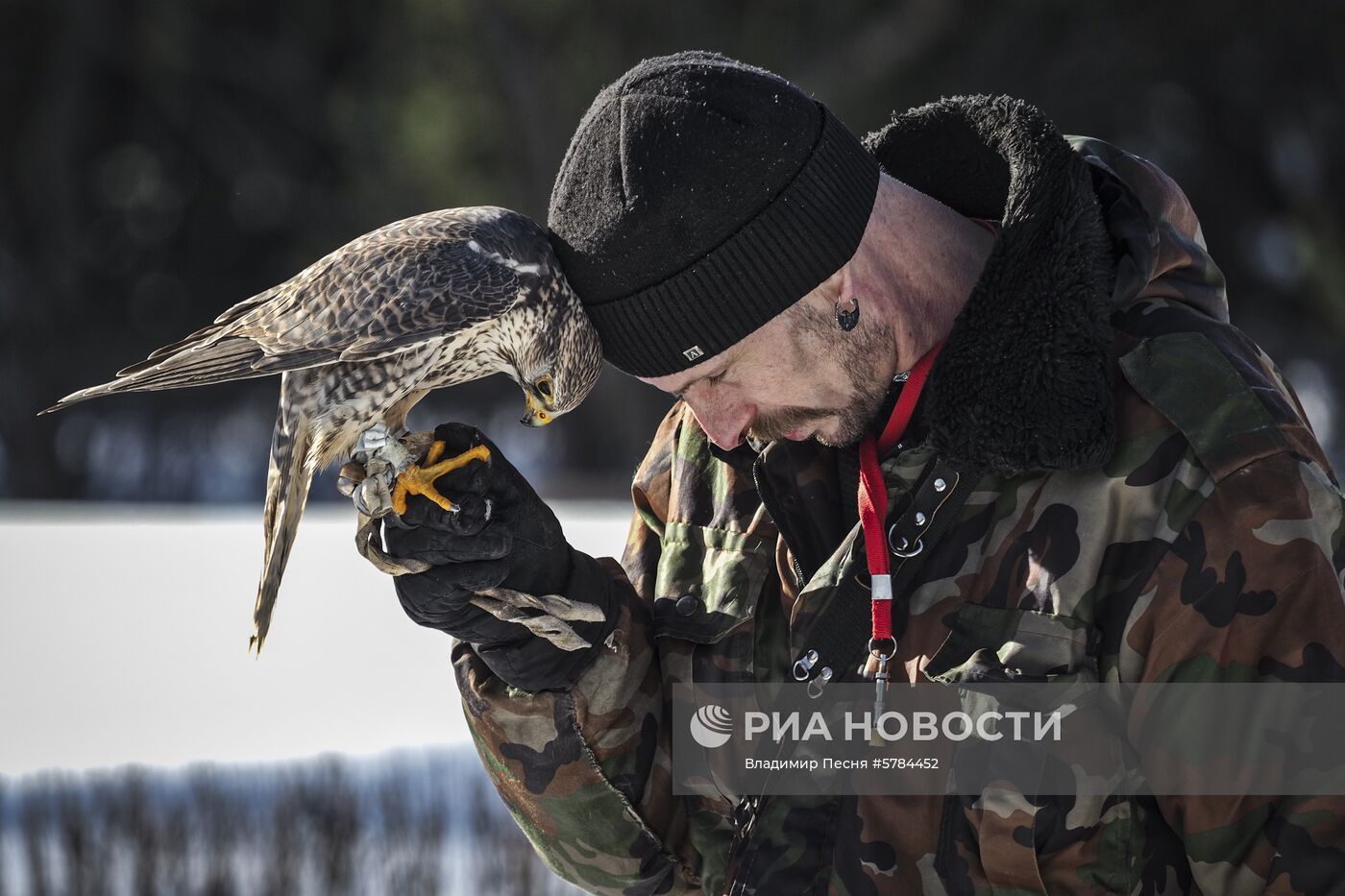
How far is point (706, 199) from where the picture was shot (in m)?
1.66

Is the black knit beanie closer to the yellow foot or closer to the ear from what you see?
the ear

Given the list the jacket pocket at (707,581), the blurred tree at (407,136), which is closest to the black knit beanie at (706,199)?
the jacket pocket at (707,581)

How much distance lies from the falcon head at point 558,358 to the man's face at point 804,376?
0.47 ft

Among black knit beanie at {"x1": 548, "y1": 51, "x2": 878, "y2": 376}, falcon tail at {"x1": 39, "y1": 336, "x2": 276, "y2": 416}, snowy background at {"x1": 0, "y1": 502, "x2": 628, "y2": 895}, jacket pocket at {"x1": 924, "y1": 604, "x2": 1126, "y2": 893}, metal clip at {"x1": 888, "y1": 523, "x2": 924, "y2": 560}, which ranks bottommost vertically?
snowy background at {"x1": 0, "y1": 502, "x2": 628, "y2": 895}

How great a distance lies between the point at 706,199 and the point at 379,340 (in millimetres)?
479

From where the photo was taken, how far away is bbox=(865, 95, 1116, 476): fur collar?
1532 mm

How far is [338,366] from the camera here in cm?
187

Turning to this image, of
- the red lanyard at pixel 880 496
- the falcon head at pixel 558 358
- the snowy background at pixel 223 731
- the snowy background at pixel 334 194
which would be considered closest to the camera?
the red lanyard at pixel 880 496

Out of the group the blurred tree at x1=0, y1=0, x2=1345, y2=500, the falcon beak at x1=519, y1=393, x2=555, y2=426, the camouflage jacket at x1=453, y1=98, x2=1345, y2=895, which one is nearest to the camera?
the camouflage jacket at x1=453, y1=98, x2=1345, y2=895

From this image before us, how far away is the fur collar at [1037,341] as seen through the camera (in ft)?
5.03

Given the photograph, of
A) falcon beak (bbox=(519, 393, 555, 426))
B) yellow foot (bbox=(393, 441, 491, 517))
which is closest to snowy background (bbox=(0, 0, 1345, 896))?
falcon beak (bbox=(519, 393, 555, 426))

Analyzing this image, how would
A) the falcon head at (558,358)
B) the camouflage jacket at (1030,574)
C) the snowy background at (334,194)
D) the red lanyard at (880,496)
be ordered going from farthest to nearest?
the snowy background at (334,194)
the falcon head at (558,358)
the red lanyard at (880,496)
the camouflage jacket at (1030,574)

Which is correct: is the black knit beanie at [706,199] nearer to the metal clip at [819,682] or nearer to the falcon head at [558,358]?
the falcon head at [558,358]

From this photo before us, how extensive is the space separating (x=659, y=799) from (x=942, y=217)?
2.91ft
